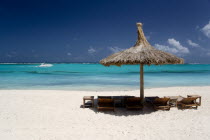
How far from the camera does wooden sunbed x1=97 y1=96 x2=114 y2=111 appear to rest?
621 centimetres

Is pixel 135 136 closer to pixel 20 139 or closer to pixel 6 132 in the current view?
pixel 20 139

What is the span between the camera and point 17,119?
5422 millimetres

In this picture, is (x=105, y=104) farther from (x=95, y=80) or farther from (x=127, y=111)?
(x=95, y=80)

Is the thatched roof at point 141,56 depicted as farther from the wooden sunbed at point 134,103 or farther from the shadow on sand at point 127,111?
the shadow on sand at point 127,111

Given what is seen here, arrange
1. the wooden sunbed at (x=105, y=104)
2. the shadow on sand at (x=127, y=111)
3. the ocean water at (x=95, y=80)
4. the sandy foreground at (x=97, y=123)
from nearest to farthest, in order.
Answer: the sandy foreground at (x=97, y=123) → the shadow on sand at (x=127, y=111) → the wooden sunbed at (x=105, y=104) → the ocean water at (x=95, y=80)

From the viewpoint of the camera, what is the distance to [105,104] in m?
6.46

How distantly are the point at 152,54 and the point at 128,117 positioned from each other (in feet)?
6.88

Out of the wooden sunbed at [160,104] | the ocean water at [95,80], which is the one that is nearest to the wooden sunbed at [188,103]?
the wooden sunbed at [160,104]

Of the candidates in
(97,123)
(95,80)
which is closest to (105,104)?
(97,123)

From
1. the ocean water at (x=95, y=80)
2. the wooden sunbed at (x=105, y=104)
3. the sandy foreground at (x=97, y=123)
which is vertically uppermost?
the ocean water at (x=95, y=80)

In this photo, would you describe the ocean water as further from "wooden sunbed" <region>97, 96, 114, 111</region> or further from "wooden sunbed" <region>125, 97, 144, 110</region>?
"wooden sunbed" <region>125, 97, 144, 110</region>

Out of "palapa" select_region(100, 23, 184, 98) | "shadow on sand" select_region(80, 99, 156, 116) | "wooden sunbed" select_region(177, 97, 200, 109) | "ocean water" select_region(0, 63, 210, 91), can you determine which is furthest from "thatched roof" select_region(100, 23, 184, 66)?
"ocean water" select_region(0, 63, 210, 91)

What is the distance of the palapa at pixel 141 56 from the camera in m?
5.72

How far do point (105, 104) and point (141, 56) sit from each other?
2058 millimetres
